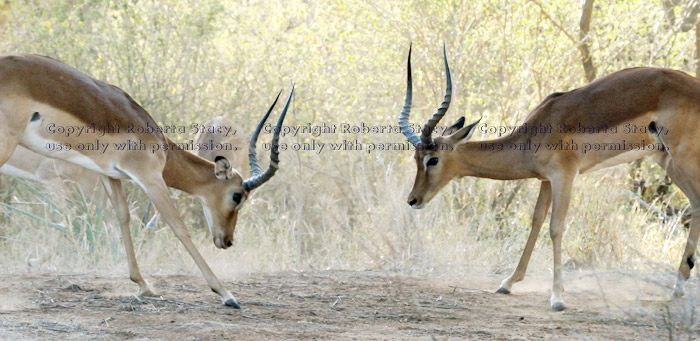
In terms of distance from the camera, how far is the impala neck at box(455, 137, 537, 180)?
7.21 meters

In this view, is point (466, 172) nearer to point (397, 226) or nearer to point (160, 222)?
point (397, 226)

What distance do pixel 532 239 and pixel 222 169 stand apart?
263 centimetres

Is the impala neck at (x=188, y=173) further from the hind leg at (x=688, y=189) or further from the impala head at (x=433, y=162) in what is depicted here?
the hind leg at (x=688, y=189)

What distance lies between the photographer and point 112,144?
6359mm

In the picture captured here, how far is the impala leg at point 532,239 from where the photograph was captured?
7.28 m

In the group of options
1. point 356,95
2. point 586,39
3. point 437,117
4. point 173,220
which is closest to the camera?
point 173,220

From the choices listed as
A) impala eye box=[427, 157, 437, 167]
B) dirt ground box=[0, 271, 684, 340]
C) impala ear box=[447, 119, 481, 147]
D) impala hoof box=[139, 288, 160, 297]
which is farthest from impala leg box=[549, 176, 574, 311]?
impala hoof box=[139, 288, 160, 297]

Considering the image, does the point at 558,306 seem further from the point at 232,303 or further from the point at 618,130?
the point at 232,303

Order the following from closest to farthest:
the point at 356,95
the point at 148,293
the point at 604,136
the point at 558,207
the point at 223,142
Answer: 1. the point at 148,293
2. the point at 558,207
3. the point at 604,136
4. the point at 223,142
5. the point at 356,95

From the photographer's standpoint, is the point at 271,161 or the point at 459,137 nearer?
the point at 271,161

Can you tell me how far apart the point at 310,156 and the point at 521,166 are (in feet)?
20.6

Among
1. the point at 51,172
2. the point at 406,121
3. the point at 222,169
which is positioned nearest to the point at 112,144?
the point at 222,169

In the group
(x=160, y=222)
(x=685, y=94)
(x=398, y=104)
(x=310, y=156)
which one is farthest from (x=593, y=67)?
(x=160, y=222)

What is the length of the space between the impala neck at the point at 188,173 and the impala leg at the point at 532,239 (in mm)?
2551
